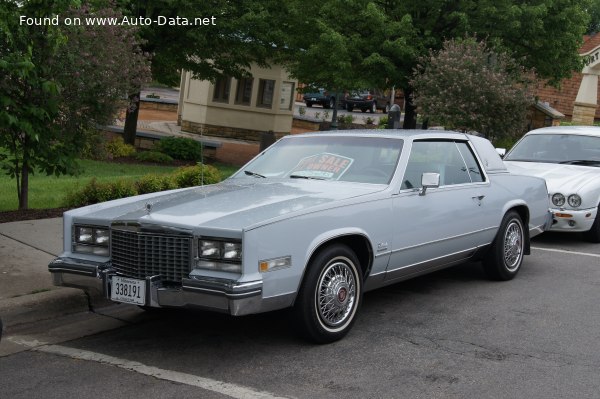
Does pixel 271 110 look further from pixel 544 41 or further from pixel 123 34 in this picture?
pixel 123 34

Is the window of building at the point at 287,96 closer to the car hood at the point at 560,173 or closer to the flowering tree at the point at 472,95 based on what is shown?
the flowering tree at the point at 472,95

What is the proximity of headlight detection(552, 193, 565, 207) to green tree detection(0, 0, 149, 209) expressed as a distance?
19.8ft

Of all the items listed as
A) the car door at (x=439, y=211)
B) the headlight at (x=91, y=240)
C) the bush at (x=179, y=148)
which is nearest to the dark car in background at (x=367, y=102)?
the bush at (x=179, y=148)

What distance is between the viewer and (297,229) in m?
5.31

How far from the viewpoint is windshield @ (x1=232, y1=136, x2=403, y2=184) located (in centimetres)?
664

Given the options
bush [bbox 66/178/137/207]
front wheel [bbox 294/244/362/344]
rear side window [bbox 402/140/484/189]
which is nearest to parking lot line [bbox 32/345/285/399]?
front wheel [bbox 294/244/362/344]

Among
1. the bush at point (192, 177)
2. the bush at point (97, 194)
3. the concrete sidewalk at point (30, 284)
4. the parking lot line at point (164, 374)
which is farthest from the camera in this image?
the bush at point (192, 177)

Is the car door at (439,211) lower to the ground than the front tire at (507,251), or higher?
higher

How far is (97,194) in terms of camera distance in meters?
11.1

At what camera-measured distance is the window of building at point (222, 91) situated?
31.0 metres

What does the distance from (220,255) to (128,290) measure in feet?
2.39

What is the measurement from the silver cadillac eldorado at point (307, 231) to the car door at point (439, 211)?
1 cm

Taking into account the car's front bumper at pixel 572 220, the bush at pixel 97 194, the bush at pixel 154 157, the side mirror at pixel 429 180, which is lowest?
the bush at pixel 154 157

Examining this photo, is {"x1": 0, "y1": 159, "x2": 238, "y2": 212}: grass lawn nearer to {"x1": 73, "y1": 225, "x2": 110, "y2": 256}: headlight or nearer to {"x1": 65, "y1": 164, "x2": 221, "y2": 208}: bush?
{"x1": 65, "y1": 164, "x2": 221, "y2": 208}: bush
